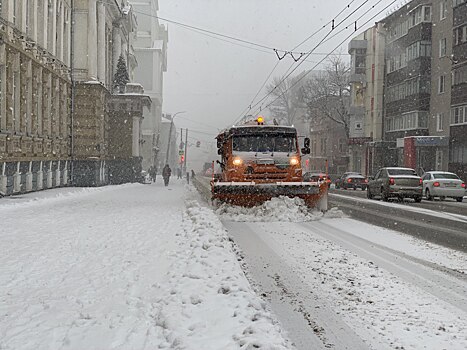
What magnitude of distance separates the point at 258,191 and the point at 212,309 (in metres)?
9.35

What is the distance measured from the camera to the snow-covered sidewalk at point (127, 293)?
4.22 m

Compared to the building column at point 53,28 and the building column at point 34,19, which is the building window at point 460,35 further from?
the building column at point 34,19

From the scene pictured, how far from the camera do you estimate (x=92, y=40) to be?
30922 mm

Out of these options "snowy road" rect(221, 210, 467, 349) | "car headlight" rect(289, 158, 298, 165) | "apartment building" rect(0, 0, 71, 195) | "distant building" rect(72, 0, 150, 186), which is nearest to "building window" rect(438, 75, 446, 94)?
"distant building" rect(72, 0, 150, 186)

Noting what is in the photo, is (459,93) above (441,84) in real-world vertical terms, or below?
below

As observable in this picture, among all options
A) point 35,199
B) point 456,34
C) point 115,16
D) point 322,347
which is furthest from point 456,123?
point 322,347

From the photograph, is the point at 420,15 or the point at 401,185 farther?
the point at 420,15

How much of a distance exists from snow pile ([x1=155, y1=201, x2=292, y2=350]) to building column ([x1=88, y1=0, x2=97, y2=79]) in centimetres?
2516

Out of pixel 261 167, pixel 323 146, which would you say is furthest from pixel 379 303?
pixel 323 146

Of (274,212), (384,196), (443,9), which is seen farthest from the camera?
(443,9)

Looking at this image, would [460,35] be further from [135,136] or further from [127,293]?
[127,293]

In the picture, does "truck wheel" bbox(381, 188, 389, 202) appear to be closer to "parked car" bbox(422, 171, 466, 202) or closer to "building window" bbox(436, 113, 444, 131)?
"parked car" bbox(422, 171, 466, 202)

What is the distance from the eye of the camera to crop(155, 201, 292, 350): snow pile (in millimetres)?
4062

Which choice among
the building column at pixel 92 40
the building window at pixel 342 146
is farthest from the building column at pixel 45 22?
the building window at pixel 342 146
